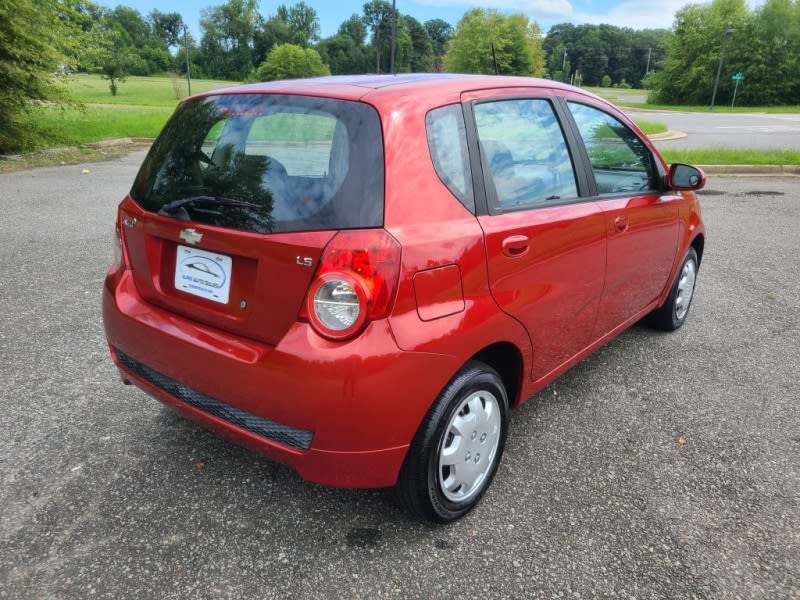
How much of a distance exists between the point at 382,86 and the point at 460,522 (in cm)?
166

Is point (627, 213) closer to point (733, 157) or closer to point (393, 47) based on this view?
point (393, 47)

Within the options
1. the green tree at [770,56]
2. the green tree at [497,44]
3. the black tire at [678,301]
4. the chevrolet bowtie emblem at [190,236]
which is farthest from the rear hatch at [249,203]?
the green tree at [497,44]

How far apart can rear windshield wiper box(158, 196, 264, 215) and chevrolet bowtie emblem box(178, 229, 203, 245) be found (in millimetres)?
100

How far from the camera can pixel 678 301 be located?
13.6ft

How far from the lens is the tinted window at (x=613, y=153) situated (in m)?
2.91

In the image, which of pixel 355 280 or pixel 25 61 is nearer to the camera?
pixel 355 280

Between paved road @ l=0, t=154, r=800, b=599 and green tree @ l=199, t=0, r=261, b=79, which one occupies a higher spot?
green tree @ l=199, t=0, r=261, b=79

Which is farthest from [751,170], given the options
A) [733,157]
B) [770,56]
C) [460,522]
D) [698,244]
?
[770,56]

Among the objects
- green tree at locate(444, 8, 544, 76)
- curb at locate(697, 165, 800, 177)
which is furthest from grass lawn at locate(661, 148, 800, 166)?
green tree at locate(444, 8, 544, 76)

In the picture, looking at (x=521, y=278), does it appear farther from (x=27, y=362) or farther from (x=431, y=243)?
(x=27, y=362)

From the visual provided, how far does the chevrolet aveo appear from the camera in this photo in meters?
1.83

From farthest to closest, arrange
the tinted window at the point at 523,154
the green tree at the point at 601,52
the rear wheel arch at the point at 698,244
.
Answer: the green tree at the point at 601,52 < the rear wheel arch at the point at 698,244 < the tinted window at the point at 523,154

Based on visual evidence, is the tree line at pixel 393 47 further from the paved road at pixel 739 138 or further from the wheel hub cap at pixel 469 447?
the paved road at pixel 739 138

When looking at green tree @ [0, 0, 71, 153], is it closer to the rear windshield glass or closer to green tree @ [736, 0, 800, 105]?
the rear windshield glass
